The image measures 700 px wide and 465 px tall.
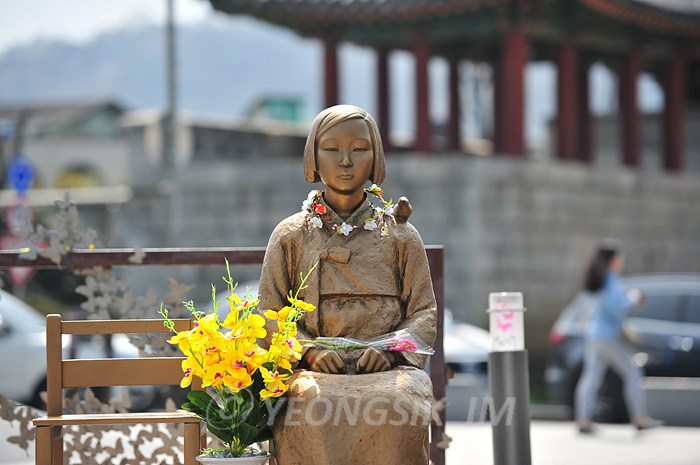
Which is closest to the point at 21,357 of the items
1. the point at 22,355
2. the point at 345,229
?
the point at 22,355

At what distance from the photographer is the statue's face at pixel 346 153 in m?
5.65

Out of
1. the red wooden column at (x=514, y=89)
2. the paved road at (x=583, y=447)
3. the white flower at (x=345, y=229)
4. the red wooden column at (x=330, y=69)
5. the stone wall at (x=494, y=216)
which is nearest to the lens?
the white flower at (x=345, y=229)

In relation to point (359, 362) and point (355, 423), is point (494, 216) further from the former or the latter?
point (355, 423)

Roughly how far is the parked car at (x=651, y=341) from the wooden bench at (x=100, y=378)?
802cm

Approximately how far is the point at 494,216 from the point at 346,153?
13273mm

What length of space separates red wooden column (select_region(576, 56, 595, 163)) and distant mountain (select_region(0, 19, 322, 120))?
113 meters

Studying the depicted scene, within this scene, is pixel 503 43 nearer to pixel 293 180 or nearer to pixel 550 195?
pixel 550 195

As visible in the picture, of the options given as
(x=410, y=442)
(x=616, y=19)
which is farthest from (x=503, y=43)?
(x=410, y=442)

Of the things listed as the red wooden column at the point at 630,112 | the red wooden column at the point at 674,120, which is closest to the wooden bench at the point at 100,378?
the red wooden column at the point at 630,112

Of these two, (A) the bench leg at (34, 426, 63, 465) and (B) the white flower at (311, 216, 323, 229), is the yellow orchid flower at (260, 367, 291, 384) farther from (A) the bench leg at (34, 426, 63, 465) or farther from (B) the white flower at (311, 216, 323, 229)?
(A) the bench leg at (34, 426, 63, 465)

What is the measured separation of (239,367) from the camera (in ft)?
16.8

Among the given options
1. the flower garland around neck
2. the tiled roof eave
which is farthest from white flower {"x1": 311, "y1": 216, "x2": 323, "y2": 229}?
the tiled roof eave

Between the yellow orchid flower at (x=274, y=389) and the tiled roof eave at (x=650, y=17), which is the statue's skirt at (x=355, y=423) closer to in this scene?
the yellow orchid flower at (x=274, y=389)

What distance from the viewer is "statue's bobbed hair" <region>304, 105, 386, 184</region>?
5.66 meters
